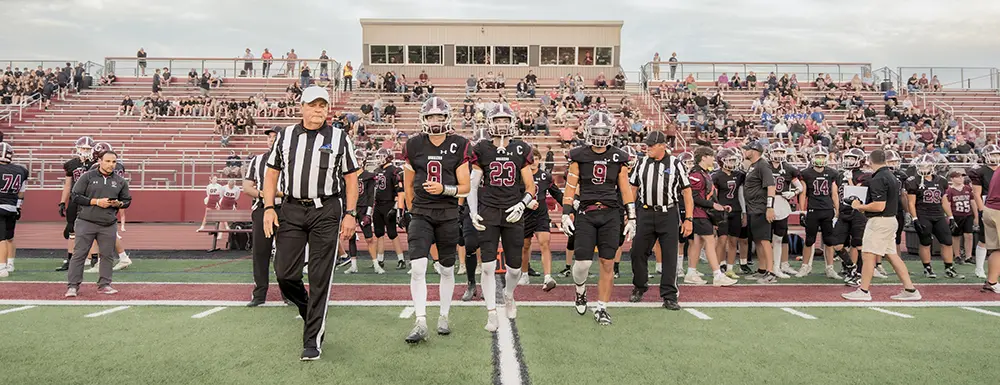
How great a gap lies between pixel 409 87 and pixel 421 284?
2631 cm

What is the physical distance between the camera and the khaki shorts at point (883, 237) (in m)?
7.04

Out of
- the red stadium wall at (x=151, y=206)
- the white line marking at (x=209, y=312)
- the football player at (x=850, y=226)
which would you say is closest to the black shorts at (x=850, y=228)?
the football player at (x=850, y=226)

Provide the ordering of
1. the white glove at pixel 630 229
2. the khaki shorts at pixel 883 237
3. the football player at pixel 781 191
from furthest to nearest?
the football player at pixel 781 191, the khaki shorts at pixel 883 237, the white glove at pixel 630 229

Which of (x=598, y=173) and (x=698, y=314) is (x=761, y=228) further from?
(x=598, y=173)

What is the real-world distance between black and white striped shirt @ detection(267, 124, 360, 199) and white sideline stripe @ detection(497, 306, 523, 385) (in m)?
1.70

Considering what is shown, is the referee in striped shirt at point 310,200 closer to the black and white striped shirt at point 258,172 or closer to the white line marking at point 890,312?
the black and white striped shirt at point 258,172

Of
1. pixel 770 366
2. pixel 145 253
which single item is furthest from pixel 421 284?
pixel 145 253

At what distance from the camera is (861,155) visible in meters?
8.58

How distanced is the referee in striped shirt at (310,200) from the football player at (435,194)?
73 centimetres

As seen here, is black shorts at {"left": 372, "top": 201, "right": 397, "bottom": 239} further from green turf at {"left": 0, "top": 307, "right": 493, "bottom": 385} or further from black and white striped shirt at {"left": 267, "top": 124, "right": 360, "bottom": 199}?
black and white striped shirt at {"left": 267, "top": 124, "right": 360, "bottom": 199}

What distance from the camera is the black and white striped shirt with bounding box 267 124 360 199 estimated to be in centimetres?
458

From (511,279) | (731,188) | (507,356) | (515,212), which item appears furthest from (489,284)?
(731,188)

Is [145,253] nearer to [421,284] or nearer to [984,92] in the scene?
[421,284]

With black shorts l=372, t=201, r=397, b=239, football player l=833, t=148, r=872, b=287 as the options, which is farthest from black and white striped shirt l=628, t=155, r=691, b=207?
black shorts l=372, t=201, r=397, b=239
